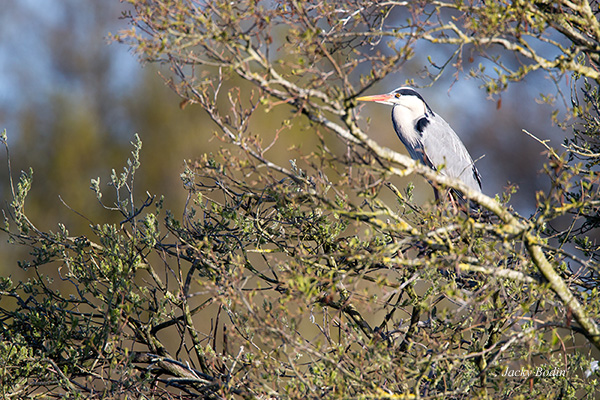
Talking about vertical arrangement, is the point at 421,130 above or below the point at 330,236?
above

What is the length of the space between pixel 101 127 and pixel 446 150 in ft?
35.1

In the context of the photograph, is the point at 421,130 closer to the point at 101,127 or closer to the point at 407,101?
the point at 407,101

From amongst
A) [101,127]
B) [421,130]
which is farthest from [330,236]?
[101,127]

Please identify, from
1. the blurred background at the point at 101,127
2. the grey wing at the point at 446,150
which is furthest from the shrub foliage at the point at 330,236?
the blurred background at the point at 101,127

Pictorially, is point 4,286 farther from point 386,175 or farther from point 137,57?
point 386,175

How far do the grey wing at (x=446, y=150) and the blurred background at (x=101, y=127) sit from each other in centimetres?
597

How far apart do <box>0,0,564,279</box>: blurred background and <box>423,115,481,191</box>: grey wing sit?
5.97 m

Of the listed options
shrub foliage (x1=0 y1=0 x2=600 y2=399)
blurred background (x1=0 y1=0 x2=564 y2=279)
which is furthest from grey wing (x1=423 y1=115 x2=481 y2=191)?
blurred background (x1=0 y1=0 x2=564 y2=279)

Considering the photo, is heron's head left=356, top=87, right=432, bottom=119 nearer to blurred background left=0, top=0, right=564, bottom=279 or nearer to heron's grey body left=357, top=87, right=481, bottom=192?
heron's grey body left=357, top=87, right=481, bottom=192

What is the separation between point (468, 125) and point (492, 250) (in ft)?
53.8

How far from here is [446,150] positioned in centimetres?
429

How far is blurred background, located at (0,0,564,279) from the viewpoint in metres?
11.5

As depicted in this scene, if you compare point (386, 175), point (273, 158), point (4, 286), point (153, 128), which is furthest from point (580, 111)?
point (153, 128)

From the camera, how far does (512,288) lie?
7.70 feet
